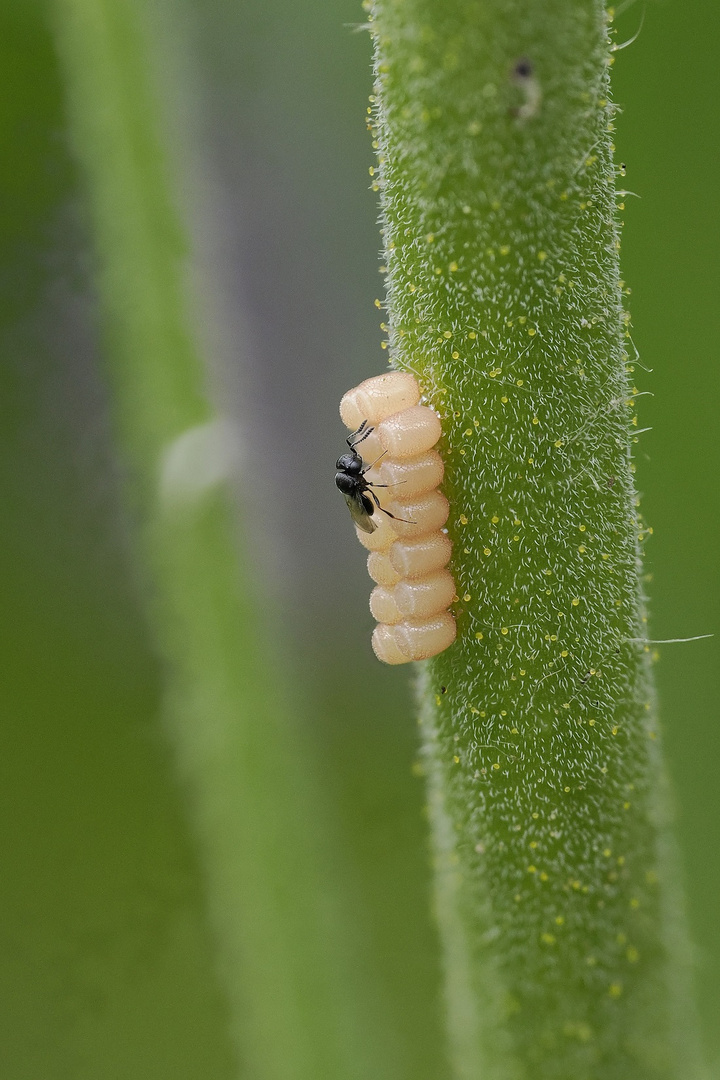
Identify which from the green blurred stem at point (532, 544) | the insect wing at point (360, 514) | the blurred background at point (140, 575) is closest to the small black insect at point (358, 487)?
the insect wing at point (360, 514)

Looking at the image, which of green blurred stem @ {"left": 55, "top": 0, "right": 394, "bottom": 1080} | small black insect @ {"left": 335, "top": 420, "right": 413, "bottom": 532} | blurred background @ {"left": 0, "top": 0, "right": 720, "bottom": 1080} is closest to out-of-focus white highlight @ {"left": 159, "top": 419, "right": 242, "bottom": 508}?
green blurred stem @ {"left": 55, "top": 0, "right": 394, "bottom": 1080}

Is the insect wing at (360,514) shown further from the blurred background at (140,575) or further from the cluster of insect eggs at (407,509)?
the blurred background at (140,575)

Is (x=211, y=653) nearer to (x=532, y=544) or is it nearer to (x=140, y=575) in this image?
(x=140, y=575)

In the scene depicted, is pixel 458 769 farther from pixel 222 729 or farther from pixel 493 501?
pixel 222 729

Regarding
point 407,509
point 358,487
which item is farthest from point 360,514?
point 407,509

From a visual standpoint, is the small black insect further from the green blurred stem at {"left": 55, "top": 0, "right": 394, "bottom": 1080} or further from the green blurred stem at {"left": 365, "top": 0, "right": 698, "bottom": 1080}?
the green blurred stem at {"left": 55, "top": 0, "right": 394, "bottom": 1080}

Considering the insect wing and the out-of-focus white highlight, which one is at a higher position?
the out-of-focus white highlight
